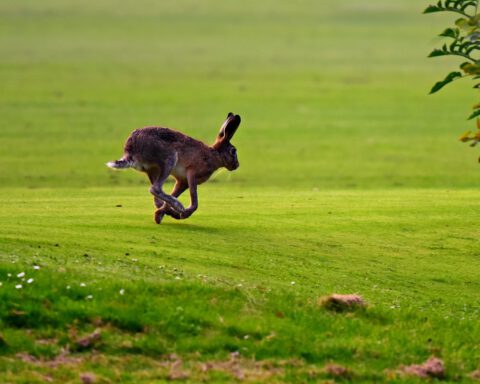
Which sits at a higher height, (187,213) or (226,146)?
(226,146)

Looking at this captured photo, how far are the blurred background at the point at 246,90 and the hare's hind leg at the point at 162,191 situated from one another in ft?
19.5

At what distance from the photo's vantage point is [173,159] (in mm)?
13617

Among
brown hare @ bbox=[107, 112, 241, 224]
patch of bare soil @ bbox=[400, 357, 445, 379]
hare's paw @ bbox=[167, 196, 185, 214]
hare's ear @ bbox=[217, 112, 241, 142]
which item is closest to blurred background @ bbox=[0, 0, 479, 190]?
hare's ear @ bbox=[217, 112, 241, 142]

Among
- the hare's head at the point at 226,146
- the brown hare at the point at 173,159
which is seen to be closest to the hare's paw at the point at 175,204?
the brown hare at the point at 173,159

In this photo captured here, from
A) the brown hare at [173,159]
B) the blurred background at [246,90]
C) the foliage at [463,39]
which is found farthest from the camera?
the blurred background at [246,90]

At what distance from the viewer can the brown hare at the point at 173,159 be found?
1343cm

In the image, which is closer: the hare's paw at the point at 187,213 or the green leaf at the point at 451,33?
the green leaf at the point at 451,33

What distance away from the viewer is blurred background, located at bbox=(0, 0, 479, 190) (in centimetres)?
2972

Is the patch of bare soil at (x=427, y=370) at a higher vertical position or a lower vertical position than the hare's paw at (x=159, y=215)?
lower

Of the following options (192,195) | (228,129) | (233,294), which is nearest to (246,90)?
(228,129)

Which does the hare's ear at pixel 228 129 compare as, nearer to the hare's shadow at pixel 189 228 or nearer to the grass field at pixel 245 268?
the grass field at pixel 245 268

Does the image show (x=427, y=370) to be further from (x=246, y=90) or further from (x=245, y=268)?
(x=246, y=90)

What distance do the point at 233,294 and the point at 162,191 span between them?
2686mm

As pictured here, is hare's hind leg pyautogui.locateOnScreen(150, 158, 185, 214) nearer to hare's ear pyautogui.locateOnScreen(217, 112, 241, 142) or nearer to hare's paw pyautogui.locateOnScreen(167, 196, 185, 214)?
hare's paw pyautogui.locateOnScreen(167, 196, 185, 214)
